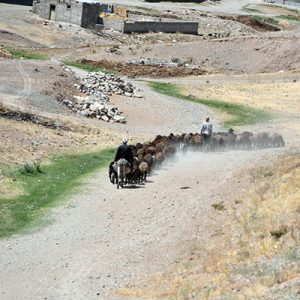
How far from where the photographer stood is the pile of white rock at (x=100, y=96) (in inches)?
1801

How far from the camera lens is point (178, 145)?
1350 inches

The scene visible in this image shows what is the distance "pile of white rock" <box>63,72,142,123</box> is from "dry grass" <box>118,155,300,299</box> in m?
21.6

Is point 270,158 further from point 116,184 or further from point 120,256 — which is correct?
point 120,256

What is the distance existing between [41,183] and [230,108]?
79.0 feet

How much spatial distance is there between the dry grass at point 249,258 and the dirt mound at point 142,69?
41.7m

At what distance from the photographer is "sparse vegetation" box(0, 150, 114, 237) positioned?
81.3 feet

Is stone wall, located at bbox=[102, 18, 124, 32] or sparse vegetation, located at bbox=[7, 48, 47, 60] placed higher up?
stone wall, located at bbox=[102, 18, 124, 32]

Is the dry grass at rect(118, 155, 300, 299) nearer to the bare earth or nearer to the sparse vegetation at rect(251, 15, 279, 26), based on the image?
the bare earth

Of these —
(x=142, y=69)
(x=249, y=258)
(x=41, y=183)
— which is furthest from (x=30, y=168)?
(x=142, y=69)

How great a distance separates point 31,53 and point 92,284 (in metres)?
51.4

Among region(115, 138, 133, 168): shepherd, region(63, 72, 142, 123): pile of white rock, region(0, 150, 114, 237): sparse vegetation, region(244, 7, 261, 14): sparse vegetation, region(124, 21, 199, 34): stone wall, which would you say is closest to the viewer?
region(0, 150, 114, 237): sparse vegetation

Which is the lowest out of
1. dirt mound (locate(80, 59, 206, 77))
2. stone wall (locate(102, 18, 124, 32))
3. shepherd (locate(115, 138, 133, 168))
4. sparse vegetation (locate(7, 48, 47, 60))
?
dirt mound (locate(80, 59, 206, 77))

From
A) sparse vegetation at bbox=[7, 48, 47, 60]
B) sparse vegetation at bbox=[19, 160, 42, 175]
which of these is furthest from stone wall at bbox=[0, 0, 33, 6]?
sparse vegetation at bbox=[19, 160, 42, 175]

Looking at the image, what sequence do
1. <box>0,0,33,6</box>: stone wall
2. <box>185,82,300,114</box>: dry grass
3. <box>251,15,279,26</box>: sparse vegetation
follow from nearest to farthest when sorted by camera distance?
<box>185,82,300,114</box>: dry grass
<box>0,0,33,6</box>: stone wall
<box>251,15,279,26</box>: sparse vegetation
